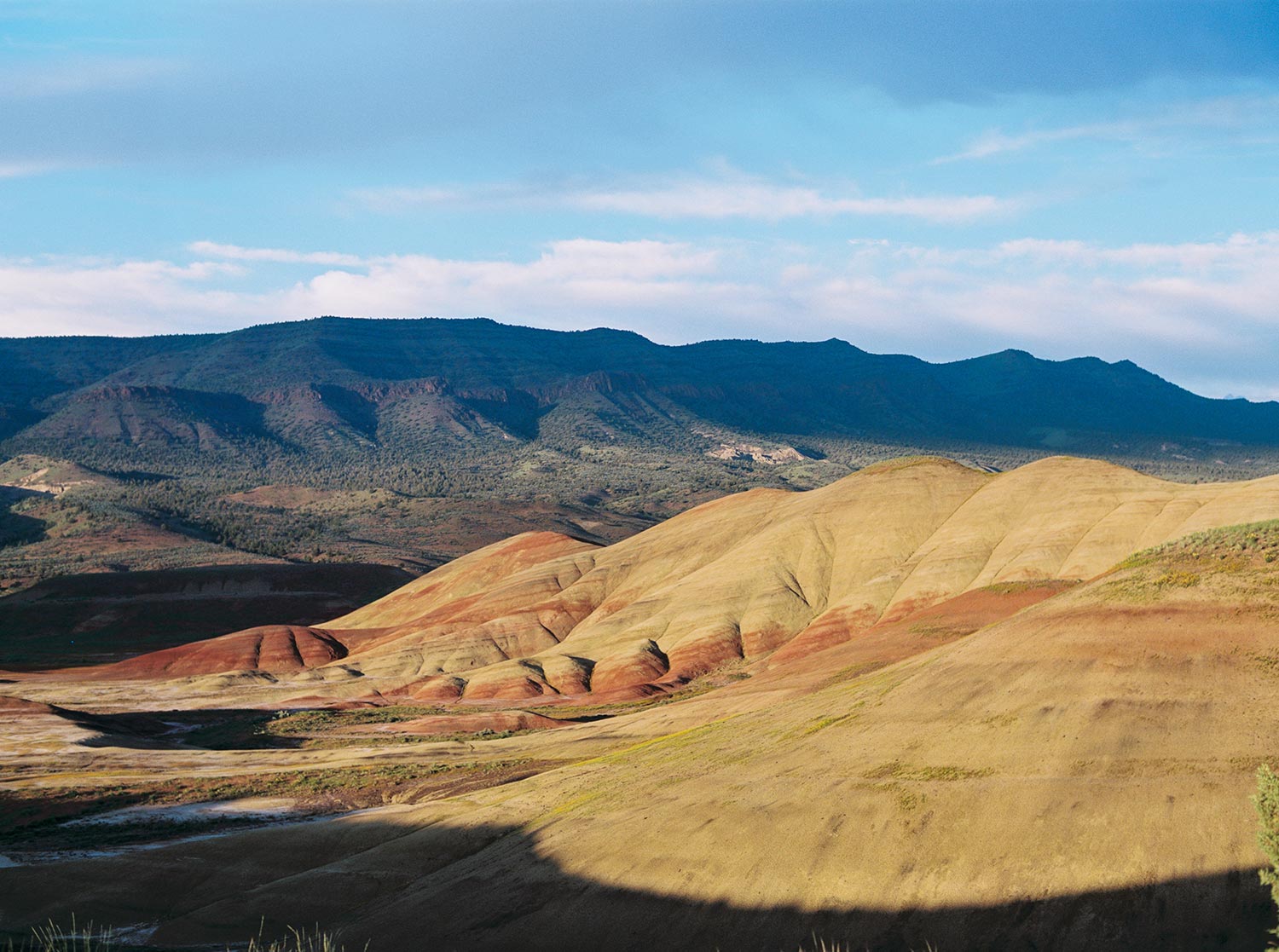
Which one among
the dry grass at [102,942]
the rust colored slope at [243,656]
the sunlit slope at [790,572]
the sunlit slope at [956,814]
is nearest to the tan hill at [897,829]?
the sunlit slope at [956,814]

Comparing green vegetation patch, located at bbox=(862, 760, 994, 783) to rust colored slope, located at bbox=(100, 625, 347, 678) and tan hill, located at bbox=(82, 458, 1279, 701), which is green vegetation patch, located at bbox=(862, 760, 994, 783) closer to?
tan hill, located at bbox=(82, 458, 1279, 701)

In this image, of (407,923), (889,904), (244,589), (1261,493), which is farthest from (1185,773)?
(244,589)

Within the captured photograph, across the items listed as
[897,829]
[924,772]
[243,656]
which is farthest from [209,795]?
[243,656]

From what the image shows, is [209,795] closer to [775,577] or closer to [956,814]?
[956,814]

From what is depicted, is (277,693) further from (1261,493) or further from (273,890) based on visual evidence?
(1261,493)

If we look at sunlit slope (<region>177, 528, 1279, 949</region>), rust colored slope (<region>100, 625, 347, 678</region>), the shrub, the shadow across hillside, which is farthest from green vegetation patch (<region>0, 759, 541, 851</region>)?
rust colored slope (<region>100, 625, 347, 678</region>)

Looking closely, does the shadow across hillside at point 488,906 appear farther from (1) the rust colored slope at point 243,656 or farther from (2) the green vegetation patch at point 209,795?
(1) the rust colored slope at point 243,656
